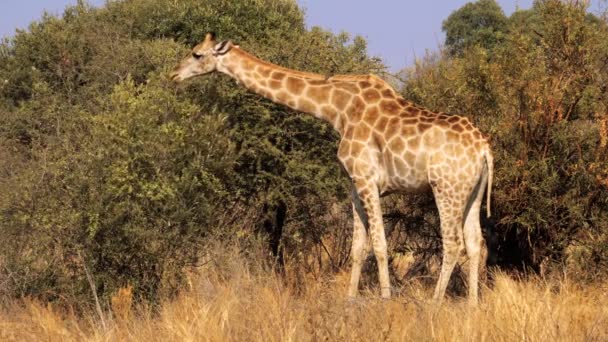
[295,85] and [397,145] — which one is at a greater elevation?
[295,85]

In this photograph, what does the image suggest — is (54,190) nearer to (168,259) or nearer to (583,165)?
(168,259)

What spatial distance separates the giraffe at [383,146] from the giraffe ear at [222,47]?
1 centimetres

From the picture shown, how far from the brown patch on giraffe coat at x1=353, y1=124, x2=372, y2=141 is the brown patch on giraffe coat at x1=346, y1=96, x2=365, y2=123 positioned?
0.40 ft

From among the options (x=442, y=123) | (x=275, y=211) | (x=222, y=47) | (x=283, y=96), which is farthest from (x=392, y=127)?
(x=275, y=211)

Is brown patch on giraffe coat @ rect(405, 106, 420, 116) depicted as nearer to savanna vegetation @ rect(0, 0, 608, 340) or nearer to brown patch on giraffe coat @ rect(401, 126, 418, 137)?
brown patch on giraffe coat @ rect(401, 126, 418, 137)

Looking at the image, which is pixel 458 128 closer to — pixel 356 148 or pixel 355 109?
pixel 356 148

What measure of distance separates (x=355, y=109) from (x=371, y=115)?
0.78 feet

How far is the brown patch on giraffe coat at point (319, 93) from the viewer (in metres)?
10.0

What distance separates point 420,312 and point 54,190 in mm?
4377

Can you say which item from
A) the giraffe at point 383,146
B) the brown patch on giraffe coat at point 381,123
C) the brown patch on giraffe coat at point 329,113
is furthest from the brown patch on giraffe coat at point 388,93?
the brown patch on giraffe coat at point 329,113

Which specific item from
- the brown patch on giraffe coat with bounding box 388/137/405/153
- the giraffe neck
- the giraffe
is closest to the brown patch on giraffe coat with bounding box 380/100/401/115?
the giraffe

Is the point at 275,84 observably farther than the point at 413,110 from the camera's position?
Yes

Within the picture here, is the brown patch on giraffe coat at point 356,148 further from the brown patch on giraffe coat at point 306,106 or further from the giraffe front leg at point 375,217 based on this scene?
the brown patch on giraffe coat at point 306,106

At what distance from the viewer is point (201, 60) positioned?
1032 cm
